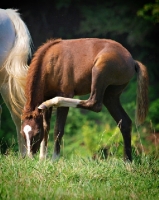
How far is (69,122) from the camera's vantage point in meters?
10.4

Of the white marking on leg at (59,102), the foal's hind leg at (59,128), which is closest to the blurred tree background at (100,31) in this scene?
the foal's hind leg at (59,128)

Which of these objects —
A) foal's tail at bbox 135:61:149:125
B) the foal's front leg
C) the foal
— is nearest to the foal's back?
the foal

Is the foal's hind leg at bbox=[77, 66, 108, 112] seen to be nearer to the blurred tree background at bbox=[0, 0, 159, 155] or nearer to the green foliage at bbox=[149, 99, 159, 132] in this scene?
the blurred tree background at bbox=[0, 0, 159, 155]

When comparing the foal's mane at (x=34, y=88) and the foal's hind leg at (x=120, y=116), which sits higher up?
the foal's mane at (x=34, y=88)

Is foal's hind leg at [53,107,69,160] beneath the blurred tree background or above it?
above

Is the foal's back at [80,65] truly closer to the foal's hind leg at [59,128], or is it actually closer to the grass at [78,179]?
the foal's hind leg at [59,128]

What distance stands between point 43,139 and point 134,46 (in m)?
5.24

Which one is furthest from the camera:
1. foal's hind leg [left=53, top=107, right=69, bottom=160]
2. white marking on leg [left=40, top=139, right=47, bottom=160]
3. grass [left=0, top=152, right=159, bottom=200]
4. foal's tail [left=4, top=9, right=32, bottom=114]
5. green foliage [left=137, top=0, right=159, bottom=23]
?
green foliage [left=137, top=0, right=159, bottom=23]

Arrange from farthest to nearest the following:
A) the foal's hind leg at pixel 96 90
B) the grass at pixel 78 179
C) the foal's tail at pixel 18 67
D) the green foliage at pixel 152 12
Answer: the green foliage at pixel 152 12 < the foal's tail at pixel 18 67 < the foal's hind leg at pixel 96 90 < the grass at pixel 78 179

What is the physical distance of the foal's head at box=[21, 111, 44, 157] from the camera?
5379mm

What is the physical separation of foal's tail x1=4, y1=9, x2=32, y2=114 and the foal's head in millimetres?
635

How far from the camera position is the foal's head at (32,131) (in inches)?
212

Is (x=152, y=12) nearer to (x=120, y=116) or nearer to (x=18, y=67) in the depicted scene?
(x=18, y=67)

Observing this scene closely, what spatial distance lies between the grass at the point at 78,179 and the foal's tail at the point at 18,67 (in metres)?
0.88
